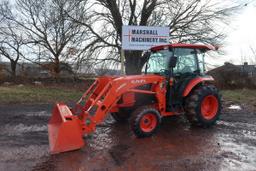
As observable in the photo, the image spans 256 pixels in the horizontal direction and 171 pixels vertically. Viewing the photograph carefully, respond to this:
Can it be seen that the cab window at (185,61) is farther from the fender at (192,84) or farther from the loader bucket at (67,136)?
the loader bucket at (67,136)

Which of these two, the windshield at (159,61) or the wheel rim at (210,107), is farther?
the wheel rim at (210,107)

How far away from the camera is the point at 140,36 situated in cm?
1198

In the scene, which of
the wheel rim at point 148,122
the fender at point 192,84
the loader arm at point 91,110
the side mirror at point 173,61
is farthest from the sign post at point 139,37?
the wheel rim at point 148,122

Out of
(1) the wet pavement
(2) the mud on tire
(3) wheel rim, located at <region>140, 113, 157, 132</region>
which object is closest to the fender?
(2) the mud on tire

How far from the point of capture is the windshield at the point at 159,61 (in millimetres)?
6945

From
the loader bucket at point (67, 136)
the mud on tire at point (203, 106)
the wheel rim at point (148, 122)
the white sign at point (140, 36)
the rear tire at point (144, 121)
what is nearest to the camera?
the loader bucket at point (67, 136)

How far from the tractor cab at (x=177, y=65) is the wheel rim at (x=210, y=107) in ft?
2.15

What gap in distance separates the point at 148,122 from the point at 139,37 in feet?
21.0

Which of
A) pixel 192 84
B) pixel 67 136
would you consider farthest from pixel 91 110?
pixel 192 84

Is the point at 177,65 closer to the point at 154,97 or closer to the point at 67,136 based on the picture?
the point at 154,97

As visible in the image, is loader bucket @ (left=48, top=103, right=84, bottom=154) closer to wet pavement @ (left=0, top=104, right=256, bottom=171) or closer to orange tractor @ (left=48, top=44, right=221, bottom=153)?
orange tractor @ (left=48, top=44, right=221, bottom=153)

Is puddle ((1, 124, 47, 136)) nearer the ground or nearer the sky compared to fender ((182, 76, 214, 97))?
nearer the ground

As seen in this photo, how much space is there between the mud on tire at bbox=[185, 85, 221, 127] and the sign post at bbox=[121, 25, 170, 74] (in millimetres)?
5090

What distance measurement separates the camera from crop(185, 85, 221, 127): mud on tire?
6.82 metres
